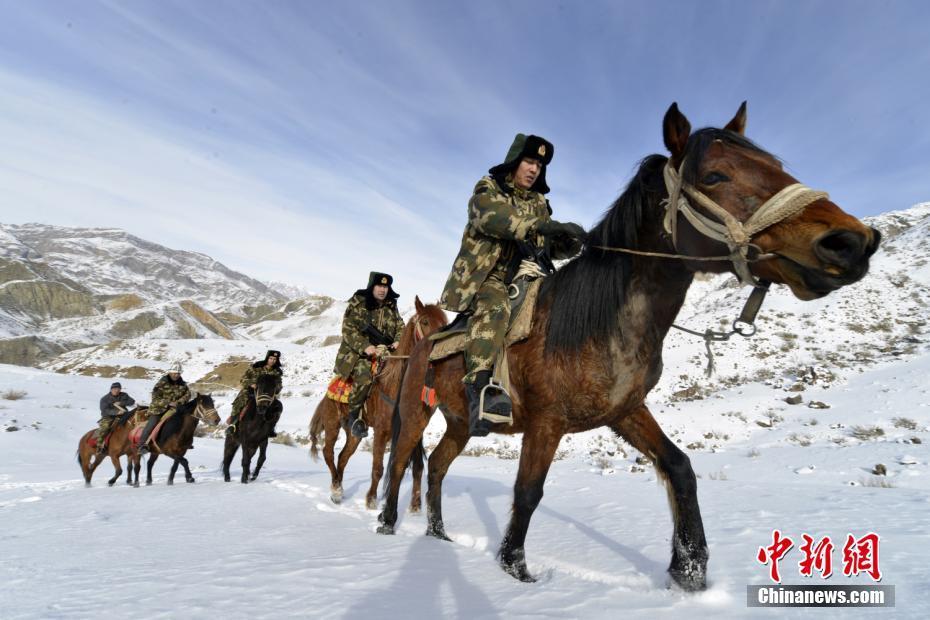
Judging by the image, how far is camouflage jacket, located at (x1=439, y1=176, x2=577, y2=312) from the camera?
3180 millimetres

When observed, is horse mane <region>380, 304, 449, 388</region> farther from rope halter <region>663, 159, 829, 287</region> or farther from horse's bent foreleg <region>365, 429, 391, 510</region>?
rope halter <region>663, 159, 829, 287</region>

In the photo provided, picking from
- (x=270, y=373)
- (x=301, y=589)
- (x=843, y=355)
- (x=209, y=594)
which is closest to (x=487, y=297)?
(x=301, y=589)

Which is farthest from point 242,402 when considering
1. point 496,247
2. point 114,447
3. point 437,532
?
point 496,247

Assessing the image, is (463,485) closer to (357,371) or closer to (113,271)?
(357,371)

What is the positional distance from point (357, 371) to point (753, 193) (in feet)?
20.8

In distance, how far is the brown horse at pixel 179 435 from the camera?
10500 mm

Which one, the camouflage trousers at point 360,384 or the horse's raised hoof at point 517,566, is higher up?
the camouflage trousers at point 360,384

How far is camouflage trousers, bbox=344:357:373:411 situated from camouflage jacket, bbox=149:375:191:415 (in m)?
6.67

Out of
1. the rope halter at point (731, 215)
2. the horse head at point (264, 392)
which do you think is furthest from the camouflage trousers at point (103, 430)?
the rope halter at point (731, 215)

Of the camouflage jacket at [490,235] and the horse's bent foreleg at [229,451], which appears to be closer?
the camouflage jacket at [490,235]

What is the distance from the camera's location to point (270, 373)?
1049 centimetres

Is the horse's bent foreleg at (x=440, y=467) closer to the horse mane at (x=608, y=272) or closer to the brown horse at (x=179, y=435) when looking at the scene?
the horse mane at (x=608, y=272)

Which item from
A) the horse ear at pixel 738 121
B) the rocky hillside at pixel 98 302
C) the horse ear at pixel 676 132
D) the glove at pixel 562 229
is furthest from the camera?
the rocky hillside at pixel 98 302

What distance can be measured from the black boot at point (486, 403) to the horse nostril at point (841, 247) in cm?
185
